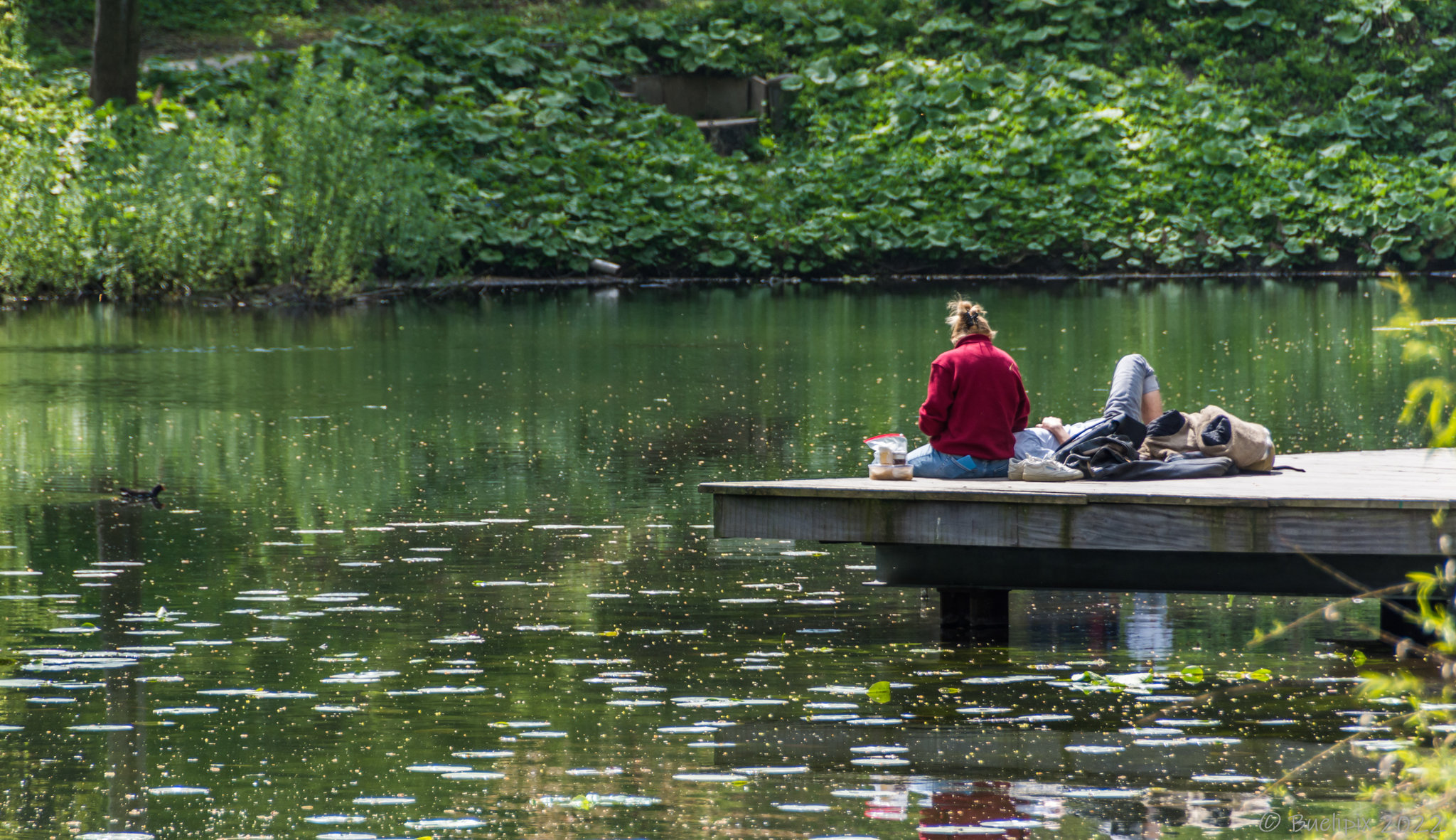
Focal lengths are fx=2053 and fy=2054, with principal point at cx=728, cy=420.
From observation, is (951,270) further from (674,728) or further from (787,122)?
(674,728)

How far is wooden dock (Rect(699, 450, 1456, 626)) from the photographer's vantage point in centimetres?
713

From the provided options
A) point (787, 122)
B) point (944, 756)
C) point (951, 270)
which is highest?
point (787, 122)

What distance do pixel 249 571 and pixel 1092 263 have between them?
25.1 metres

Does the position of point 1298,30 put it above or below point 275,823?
above

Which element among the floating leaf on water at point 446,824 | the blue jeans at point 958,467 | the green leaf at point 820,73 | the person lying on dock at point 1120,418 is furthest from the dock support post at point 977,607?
the green leaf at point 820,73

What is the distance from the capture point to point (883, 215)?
105ft

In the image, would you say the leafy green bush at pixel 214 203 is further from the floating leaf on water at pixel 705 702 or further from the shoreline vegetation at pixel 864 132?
the floating leaf on water at pixel 705 702

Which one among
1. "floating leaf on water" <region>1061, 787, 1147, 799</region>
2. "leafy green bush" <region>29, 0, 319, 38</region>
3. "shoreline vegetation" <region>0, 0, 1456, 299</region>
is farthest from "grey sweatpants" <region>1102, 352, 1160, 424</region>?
"leafy green bush" <region>29, 0, 319, 38</region>

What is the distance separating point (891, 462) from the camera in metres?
7.83

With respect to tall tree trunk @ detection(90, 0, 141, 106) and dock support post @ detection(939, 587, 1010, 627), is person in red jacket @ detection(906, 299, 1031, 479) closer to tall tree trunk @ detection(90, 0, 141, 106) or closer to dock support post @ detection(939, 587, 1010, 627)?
dock support post @ detection(939, 587, 1010, 627)

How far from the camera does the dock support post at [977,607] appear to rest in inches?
302

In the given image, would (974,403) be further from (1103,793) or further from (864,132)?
(864,132)

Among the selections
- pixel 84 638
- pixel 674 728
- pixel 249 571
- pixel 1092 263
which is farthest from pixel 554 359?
pixel 1092 263

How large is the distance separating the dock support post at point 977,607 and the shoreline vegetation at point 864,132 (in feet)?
67.4
